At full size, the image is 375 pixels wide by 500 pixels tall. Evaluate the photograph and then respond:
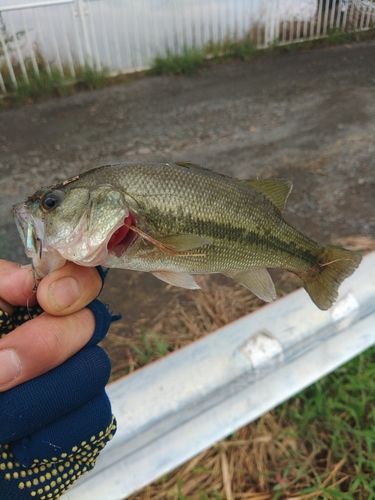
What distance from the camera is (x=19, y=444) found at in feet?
4.80

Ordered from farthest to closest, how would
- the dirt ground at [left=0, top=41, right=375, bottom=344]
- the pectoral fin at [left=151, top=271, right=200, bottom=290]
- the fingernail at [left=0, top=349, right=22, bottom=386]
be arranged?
the dirt ground at [left=0, top=41, right=375, bottom=344] → the pectoral fin at [left=151, top=271, right=200, bottom=290] → the fingernail at [left=0, top=349, right=22, bottom=386]

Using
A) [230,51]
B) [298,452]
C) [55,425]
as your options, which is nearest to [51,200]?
[55,425]

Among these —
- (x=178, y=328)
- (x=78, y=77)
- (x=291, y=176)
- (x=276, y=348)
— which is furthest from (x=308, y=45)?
(x=276, y=348)

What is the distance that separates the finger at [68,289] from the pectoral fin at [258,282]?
1.73 feet

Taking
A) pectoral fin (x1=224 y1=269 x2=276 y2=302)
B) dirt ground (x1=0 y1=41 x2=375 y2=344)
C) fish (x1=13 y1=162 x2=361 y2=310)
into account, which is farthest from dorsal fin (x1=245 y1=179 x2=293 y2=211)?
dirt ground (x1=0 y1=41 x2=375 y2=344)

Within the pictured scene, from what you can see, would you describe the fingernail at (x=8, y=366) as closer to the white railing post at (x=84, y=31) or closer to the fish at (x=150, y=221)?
the fish at (x=150, y=221)

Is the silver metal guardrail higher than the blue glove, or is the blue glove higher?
the blue glove

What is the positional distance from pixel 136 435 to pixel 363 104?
659 centimetres

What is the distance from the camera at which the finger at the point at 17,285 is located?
1.57 m

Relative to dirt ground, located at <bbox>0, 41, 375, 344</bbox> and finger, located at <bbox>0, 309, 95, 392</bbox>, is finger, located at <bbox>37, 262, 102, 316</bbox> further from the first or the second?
dirt ground, located at <bbox>0, 41, 375, 344</bbox>

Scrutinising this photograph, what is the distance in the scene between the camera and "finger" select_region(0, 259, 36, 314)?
5.16 feet

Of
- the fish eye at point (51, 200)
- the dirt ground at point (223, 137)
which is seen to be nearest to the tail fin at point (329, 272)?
the fish eye at point (51, 200)

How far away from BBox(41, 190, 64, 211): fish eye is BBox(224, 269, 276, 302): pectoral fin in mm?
683

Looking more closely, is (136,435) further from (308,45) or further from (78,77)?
(308,45)
